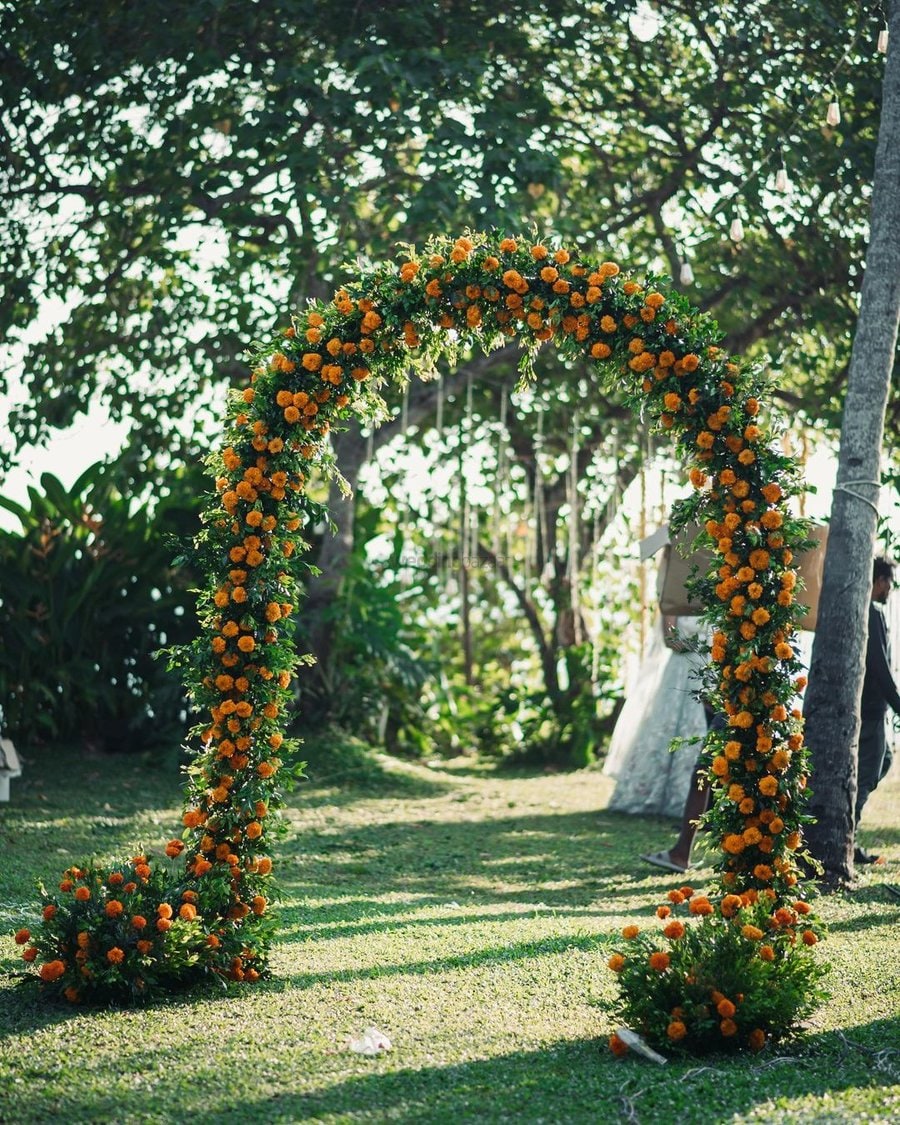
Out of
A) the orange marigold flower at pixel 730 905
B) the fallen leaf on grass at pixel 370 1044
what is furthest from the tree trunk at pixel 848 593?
the fallen leaf on grass at pixel 370 1044

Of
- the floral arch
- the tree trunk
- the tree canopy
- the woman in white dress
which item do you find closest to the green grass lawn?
the floral arch

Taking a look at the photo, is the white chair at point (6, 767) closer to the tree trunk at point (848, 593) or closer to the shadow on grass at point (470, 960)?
the shadow on grass at point (470, 960)

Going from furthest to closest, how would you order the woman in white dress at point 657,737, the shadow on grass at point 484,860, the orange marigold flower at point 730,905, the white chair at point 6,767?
the woman in white dress at point 657,737 → the white chair at point 6,767 → the shadow on grass at point 484,860 → the orange marigold flower at point 730,905

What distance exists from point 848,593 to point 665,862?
175cm

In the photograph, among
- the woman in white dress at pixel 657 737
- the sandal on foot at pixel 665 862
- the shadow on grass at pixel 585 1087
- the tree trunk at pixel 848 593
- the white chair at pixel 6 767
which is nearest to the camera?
the shadow on grass at pixel 585 1087

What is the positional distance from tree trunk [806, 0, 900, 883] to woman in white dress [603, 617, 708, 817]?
90.6 inches

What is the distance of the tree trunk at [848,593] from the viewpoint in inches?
250

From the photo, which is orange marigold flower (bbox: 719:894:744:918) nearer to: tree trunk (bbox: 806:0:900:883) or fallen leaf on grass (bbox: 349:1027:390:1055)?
fallen leaf on grass (bbox: 349:1027:390:1055)

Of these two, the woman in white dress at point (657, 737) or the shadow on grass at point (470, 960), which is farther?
the woman in white dress at point (657, 737)

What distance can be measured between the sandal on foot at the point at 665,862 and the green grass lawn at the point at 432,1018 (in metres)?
0.08

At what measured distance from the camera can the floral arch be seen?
4512mm

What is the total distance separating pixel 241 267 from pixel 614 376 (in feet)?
19.0

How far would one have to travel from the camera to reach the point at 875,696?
280 inches

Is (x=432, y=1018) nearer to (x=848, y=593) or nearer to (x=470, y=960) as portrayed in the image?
(x=470, y=960)
